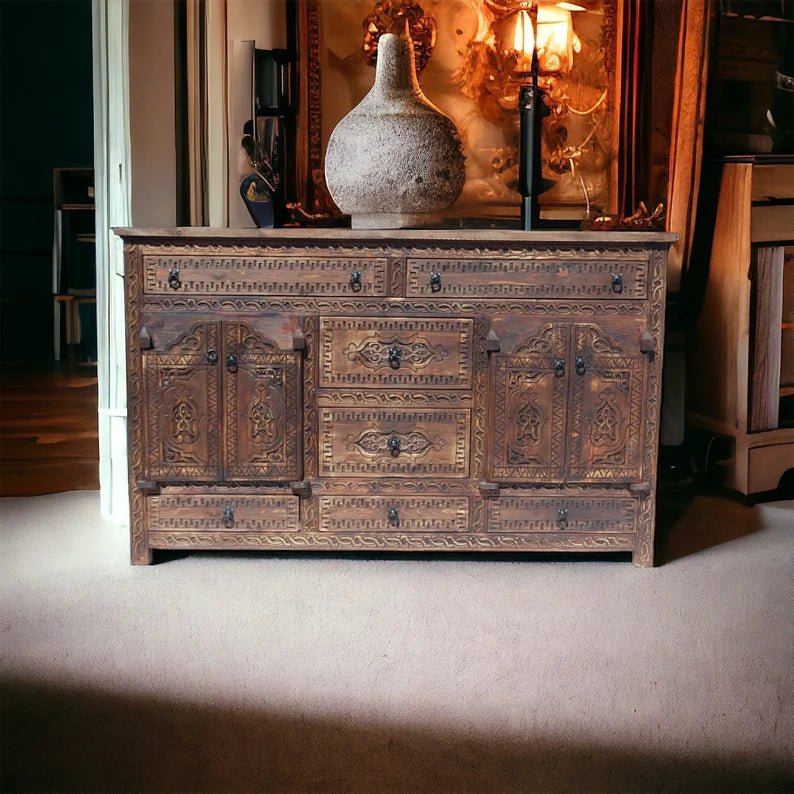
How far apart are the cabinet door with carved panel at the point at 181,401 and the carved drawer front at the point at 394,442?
0.30 meters

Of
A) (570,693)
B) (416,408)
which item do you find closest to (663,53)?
(416,408)

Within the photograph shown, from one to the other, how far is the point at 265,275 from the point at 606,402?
947mm

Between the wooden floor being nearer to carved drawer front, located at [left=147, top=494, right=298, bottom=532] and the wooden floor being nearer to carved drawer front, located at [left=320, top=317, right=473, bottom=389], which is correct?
carved drawer front, located at [left=147, top=494, right=298, bottom=532]

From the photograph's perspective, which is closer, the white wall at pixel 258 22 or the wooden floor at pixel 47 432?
the white wall at pixel 258 22

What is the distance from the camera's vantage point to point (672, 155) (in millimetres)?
3395

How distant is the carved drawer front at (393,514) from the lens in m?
2.71

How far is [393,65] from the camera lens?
2768 mm

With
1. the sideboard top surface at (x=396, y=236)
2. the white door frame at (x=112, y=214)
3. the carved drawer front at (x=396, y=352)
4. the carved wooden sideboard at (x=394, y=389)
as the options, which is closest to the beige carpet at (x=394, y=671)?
the carved wooden sideboard at (x=394, y=389)

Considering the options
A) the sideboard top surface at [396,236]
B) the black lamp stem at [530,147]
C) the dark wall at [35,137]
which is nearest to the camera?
the sideboard top surface at [396,236]

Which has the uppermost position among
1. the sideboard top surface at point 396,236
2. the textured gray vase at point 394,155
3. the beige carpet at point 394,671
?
the textured gray vase at point 394,155

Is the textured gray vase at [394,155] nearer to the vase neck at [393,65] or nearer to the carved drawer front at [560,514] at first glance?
the vase neck at [393,65]

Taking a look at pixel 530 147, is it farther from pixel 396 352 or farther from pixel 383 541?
pixel 383 541

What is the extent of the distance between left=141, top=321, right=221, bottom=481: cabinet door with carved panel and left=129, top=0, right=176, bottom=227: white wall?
0.58 m

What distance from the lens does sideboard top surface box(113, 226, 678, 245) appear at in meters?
2.57
